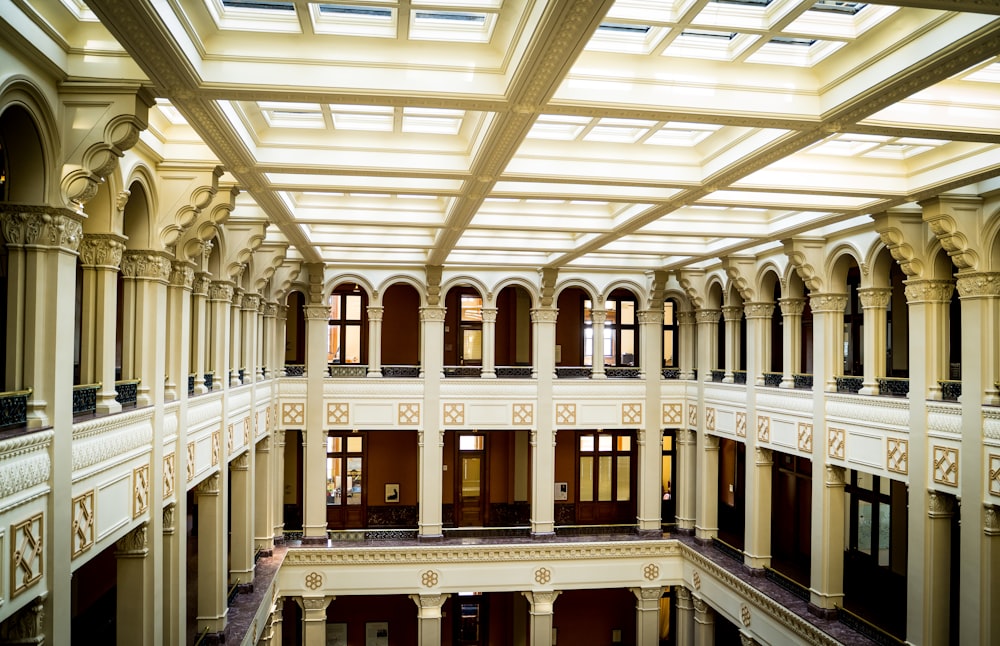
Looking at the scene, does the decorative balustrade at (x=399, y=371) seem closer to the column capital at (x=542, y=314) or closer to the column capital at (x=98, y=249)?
the column capital at (x=542, y=314)

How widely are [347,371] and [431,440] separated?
8.09 ft

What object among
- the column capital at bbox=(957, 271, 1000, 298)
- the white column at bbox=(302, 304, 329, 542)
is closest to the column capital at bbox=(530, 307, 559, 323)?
the white column at bbox=(302, 304, 329, 542)

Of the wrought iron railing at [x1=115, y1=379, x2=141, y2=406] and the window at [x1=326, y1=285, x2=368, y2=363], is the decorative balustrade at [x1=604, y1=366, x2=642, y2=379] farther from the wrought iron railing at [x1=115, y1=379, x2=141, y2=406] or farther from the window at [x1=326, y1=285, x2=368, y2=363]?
the wrought iron railing at [x1=115, y1=379, x2=141, y2=406]

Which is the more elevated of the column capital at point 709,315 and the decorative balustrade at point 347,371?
the column capital at point 709,315

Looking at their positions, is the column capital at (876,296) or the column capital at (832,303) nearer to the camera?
the column capital at (876,296)

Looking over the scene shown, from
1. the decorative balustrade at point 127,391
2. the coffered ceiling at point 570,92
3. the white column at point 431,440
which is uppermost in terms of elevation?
the coffered ceiling at point 570,92

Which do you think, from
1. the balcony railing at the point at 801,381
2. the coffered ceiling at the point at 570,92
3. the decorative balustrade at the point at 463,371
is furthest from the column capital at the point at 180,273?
the balcony railing at the point at 801,381

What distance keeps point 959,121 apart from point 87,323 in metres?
8.43

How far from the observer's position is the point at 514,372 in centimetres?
1789

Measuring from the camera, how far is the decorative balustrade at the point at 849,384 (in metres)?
12.5

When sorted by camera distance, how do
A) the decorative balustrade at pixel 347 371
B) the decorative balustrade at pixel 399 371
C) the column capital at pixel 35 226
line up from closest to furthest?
1. the column capital at pixel 35 226
2. the decorative balustrade at pixel 347 371
3. the decorative balustrade at pixel 399 371

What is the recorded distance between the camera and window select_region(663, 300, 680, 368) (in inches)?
779

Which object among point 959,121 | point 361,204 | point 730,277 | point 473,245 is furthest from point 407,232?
point 959,121

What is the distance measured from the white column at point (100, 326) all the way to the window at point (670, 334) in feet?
47.3
